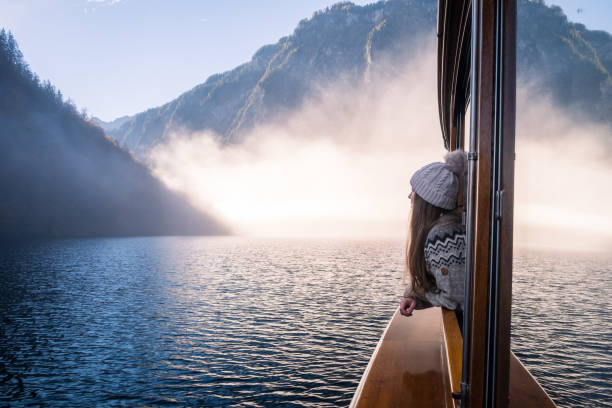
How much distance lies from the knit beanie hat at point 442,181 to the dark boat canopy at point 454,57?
898 millimetres

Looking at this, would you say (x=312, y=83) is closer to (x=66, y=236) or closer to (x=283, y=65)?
(x=283, y=65)

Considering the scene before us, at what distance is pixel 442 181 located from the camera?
1.88 metres

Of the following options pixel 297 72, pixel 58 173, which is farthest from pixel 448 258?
pixel 297 72

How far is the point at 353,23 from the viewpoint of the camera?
185 m

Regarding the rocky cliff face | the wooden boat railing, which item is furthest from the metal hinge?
the rocky cliff face

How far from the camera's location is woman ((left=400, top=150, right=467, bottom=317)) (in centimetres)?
188

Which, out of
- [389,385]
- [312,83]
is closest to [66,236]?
[389,385]

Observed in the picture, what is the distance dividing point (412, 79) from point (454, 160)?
17192cm

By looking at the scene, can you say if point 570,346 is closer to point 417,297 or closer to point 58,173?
point 417,297

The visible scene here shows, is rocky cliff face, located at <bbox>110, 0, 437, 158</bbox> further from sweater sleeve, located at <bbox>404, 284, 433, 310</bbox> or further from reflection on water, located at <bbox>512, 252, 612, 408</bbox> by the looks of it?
sweater sleeve, located at <bbox>404, 284, 433, 310</bbox>

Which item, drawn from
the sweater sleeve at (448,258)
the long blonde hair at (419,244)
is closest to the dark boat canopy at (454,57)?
the long blonde hair at (419,244)

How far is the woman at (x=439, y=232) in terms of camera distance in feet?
6.18

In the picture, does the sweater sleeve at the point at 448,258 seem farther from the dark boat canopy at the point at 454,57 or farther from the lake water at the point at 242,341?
the dark boat canopy at the point at 454,57

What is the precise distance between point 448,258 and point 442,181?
34 centimetres
